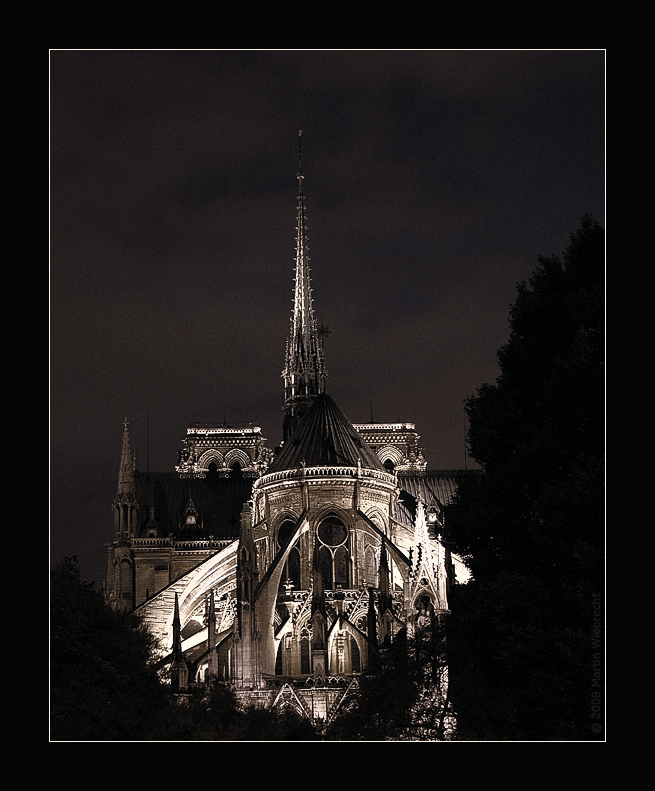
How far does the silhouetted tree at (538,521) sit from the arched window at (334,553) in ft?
135

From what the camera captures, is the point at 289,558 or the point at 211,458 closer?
the point at 289,558

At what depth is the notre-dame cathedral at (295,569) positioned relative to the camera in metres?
81.3

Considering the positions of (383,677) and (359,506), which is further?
(359,506)

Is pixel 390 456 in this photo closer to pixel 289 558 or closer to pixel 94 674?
pixel 289 558

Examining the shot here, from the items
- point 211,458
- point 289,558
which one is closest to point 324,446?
point 289,558

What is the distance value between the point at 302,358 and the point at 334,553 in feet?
116

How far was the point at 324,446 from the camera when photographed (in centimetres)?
9481

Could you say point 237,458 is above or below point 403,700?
above

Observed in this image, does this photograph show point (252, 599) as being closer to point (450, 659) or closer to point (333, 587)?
point (333, 587)

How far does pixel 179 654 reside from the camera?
80.5m

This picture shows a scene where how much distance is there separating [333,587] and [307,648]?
22.5 feet

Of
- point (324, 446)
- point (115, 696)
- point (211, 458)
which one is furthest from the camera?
point (211, 458)

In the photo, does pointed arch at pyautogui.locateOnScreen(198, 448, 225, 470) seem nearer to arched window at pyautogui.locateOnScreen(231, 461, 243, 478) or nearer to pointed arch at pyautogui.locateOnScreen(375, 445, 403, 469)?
arched window at pyautogui.locateOnScreen(231, 461, 243, 478)

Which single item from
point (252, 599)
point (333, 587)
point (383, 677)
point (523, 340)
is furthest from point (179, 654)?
point (523, 340)
